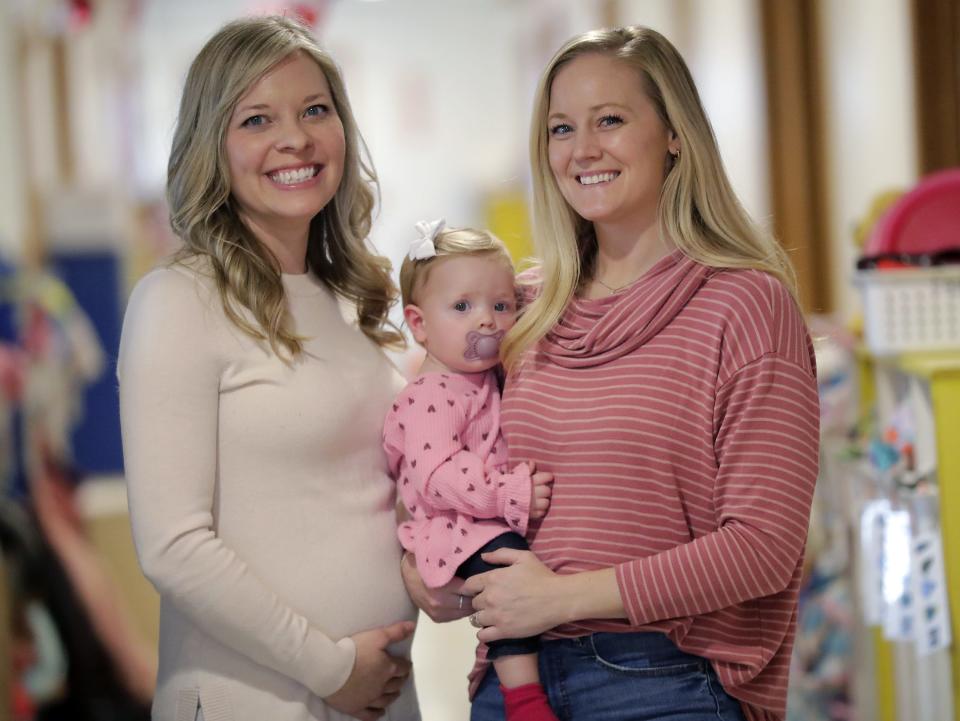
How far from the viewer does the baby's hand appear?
179 centimetres

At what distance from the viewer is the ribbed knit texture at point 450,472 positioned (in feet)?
5.96

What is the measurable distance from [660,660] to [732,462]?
1.09 feet

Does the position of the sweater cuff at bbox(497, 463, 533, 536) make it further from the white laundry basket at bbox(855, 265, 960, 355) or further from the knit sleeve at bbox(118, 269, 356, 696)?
the white laundry basket at bbox(855, 265, 960, 355)

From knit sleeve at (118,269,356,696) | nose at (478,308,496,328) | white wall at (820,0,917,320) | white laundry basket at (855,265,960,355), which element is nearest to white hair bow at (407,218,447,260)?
nose at (478,308,496,328)

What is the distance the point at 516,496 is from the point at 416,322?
437 millimetres

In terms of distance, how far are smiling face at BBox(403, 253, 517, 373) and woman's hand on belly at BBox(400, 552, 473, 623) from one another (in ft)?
Answer: 1.16

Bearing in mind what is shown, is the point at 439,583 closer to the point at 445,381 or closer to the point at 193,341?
the point at 445,381

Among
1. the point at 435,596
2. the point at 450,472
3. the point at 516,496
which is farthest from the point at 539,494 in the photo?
the point at 435,596

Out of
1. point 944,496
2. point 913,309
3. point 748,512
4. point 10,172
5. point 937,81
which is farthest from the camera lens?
point 10,172

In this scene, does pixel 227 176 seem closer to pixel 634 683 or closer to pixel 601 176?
pixel 601 176

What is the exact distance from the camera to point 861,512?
115 inches

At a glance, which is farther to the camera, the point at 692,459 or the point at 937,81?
the point at 937,81

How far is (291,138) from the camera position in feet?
6.17

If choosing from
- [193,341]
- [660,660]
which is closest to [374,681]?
[660,660]
